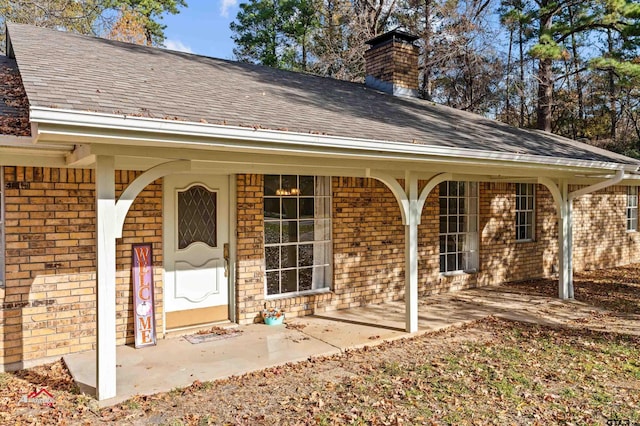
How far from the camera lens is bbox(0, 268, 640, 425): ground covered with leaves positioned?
3.65 metres

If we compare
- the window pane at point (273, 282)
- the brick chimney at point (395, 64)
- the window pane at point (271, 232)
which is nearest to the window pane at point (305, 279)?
the window pane at point (273, 282)

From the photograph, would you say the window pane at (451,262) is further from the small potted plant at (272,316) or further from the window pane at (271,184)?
the window pane at (271,184)

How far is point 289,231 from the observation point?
21.8ft

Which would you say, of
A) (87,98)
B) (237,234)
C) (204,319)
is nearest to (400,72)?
(237,234)

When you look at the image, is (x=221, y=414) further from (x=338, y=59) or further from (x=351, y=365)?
(x=338, y=59)

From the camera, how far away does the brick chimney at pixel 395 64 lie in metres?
9.91

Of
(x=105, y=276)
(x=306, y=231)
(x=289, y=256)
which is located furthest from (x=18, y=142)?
(x=306, y=231)

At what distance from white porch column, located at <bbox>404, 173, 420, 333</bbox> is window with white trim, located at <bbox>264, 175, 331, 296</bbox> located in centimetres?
145

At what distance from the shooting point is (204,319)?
597 cm

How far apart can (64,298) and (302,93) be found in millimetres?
4301

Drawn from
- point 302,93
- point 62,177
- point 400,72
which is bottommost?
point 62,177

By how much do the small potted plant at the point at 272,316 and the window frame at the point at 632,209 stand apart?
441 inches

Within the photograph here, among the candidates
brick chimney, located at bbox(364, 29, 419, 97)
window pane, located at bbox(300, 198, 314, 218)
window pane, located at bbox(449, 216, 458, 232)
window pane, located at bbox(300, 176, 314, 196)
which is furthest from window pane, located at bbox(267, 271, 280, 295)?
brick chimney, located at bbox(364, 29, 419, 97)

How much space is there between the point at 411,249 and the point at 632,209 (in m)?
10.3
